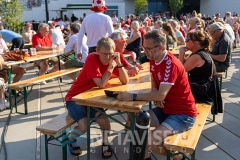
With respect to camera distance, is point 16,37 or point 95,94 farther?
point 16,37

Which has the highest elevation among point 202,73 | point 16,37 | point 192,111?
point 16,37

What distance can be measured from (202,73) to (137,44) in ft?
12.8

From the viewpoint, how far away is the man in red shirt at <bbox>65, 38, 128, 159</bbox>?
9.45 ft

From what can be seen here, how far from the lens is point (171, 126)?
103 inches

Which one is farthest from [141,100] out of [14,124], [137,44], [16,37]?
[16,37]

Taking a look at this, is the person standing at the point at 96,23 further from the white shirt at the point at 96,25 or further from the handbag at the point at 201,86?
the handbag at the point at 201,86

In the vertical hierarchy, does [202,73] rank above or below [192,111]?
above

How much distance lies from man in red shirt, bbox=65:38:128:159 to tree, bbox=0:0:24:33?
12768 millimetres

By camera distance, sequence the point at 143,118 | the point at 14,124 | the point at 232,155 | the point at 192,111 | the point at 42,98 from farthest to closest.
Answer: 1. the point at 42,98
2. the point at 14,124
3. the point at 232,155
4. the point at 192,111
5. the point at 143,118

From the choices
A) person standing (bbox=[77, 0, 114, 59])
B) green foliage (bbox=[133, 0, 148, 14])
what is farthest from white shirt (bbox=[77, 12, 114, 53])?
green foliage (bbox=[133, 0, 148, 14])

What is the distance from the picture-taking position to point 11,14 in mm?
14719

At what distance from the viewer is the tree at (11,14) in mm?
14531

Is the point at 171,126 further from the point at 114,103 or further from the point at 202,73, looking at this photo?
the point at 202,73

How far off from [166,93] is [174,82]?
0.41 ft
